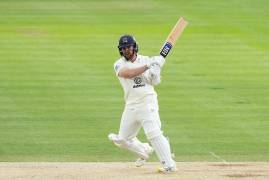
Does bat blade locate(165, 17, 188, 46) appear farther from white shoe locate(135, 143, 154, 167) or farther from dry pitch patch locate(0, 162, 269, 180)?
dry pitch patch locate(0, 162, 269, 180)

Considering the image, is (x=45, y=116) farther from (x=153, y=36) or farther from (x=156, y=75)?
(x=153, y=36)

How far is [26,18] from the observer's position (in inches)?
1257

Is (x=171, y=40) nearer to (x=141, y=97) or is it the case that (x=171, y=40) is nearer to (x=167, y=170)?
(x=141, y=97)

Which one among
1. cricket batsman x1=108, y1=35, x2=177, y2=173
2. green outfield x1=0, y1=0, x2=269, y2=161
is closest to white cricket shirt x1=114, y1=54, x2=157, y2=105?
cricket batsman x1=108, y1=35, x2=177, y2=173

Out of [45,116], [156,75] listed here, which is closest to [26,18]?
[45,116]

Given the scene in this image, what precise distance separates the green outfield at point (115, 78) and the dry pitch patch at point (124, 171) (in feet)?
4.66

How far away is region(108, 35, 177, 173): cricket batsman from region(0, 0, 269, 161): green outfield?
2770mm

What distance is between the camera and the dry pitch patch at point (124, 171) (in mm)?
14430

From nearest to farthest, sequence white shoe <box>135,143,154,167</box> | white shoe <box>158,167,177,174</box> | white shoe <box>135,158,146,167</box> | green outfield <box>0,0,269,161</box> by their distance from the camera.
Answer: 1. white shoe <box>158,167,177,174</box>
2. white shoe <box>135,143,154,167</box>
3. white shoe <box>135,158,146,167</box>
4. green outfield <box>0,0,269,161</box>

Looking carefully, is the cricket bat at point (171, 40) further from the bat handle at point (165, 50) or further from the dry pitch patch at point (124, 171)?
the dry pitch patch at point (124, 171)

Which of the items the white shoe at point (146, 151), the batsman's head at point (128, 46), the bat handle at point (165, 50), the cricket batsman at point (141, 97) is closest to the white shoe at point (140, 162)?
the white shoe at point (146, 151)

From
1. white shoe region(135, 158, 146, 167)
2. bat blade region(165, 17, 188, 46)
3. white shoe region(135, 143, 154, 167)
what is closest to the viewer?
bat blade region(165, 17, 188, 46)

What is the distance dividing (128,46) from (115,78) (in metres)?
9.58

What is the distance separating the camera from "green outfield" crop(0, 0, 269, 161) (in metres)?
18.9
